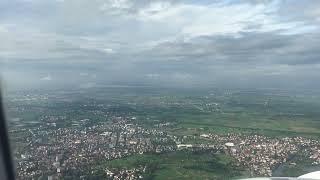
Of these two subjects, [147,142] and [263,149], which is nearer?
[263,149]

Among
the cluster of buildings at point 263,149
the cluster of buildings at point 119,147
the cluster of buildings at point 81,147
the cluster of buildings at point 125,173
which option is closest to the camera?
the cluster of buildings at point 81,147

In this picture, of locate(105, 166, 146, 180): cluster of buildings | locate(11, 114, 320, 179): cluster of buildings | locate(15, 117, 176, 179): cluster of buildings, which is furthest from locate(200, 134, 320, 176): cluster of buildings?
locate(105, 166, 146, 180): cluster of buildings

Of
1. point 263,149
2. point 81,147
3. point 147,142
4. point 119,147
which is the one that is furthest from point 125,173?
point 263,149

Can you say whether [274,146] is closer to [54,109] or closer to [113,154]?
[113,154]

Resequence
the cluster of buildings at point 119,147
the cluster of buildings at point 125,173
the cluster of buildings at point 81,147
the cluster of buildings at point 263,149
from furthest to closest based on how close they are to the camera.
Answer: the cluster of buildings at point 263,149, the cluster of buildings at point 125,173, the cluster of buildings at point 119,147, the cluster of buildings at point 81,147

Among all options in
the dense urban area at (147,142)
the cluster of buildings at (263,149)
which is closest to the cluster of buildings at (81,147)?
the dense urban area at (147,142)

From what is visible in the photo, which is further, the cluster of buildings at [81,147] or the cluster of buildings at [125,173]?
the cluster of buildings at [125,173]

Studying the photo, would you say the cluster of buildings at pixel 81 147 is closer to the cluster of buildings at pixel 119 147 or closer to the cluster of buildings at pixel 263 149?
the cluster of buildings at pixel 119 147

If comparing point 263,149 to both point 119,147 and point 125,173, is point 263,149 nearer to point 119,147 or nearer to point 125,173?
point 119,147
